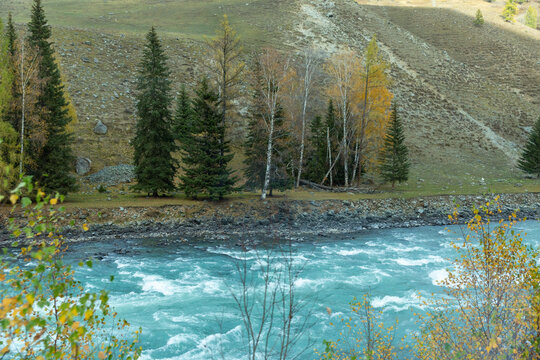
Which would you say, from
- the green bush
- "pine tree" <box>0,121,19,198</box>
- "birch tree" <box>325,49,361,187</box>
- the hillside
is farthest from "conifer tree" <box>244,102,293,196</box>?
the green bush

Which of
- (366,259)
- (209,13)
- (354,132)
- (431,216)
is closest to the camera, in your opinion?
(366,259)

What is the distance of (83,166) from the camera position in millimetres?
34562

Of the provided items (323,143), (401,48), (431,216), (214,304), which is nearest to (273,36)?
(401,48)

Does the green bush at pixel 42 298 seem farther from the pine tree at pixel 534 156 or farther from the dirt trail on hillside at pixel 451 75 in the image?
the pine tree at pixel 534 156

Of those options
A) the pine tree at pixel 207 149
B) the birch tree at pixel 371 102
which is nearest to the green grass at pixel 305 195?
the pine tree at pixel 207 149

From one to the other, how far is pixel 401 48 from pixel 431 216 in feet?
205

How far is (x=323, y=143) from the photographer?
38.5m

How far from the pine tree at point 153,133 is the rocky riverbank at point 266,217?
3.31m

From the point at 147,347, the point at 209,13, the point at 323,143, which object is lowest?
the point at 147,347

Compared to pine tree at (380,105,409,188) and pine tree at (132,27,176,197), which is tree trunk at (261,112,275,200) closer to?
pine tree at (132,27,176,197)

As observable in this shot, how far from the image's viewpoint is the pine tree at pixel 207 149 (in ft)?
89.6

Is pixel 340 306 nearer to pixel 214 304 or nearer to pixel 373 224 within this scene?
pixel 214 304

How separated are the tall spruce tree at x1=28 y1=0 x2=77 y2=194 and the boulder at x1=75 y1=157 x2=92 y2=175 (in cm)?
825

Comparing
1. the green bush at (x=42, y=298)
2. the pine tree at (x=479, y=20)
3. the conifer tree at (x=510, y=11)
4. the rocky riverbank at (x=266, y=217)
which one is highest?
the conifer tree at (x=510, y=11)
